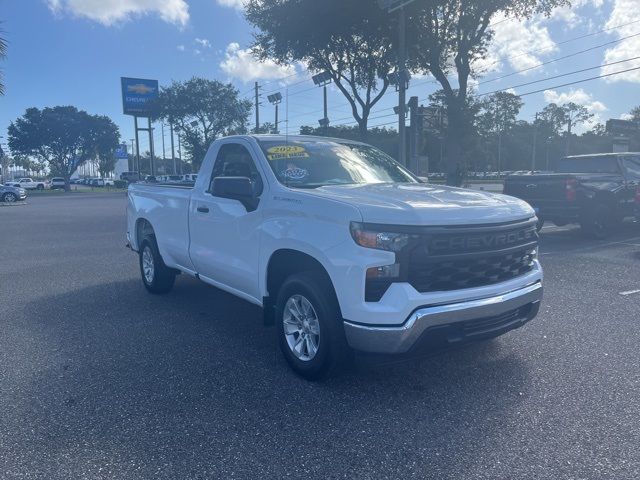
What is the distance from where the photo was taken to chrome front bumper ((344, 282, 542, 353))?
12.2 feet

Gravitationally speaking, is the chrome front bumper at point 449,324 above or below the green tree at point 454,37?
below

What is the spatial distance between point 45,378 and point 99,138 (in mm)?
73076

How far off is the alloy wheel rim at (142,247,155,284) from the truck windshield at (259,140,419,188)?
2.88m

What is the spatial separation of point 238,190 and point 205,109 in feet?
161

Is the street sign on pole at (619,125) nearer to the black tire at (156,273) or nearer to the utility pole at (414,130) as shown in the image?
the utility pole at (414,130)

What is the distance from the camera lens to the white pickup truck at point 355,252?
379cm

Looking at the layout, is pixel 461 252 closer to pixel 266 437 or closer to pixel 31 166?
pixel 266 437

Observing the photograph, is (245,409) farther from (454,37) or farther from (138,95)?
(138,95)

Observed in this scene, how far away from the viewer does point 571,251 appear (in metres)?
10.8

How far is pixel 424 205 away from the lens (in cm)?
400

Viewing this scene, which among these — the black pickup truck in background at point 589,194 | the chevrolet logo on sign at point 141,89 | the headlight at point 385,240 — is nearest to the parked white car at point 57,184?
the chevrolet logo on sign at point 141,89

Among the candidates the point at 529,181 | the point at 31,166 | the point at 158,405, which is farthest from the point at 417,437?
the point at 31,166

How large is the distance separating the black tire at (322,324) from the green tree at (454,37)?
18.1m


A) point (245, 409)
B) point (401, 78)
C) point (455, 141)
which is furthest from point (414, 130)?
point (245, 409)
